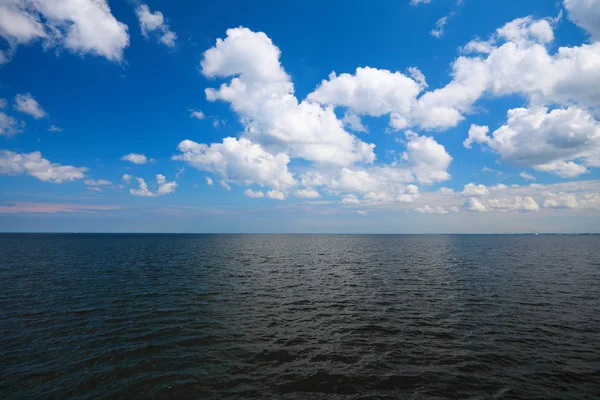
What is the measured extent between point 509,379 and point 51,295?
45.6 meters

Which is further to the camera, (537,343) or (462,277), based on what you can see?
(462,277)

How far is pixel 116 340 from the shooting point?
21656mm

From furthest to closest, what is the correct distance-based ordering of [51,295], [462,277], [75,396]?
1. [462,277]
2. [51,295]
3. [75,396]

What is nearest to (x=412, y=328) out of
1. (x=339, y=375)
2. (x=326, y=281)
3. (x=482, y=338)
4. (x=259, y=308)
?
(x=482, y=338)

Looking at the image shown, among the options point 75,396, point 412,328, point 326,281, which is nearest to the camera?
point 75,396

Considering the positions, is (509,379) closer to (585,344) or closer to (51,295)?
(585,344)

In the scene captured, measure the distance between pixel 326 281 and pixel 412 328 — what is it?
73.4ft

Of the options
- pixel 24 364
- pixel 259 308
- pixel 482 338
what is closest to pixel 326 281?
pixel 259 308

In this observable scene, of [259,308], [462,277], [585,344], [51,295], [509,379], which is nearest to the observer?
[509,379]

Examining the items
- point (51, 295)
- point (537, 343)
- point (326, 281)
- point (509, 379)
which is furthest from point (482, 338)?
point (51, 295)

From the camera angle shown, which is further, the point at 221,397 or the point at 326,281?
the point at 326,281

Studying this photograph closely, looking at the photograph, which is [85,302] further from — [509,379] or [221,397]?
[509,379]

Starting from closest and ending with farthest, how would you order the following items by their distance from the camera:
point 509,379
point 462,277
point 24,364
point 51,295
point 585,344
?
point 509,379 < point 24,364 < point 585,344 < point 51,295 < point 462,277

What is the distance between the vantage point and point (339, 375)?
16969 millimetres
